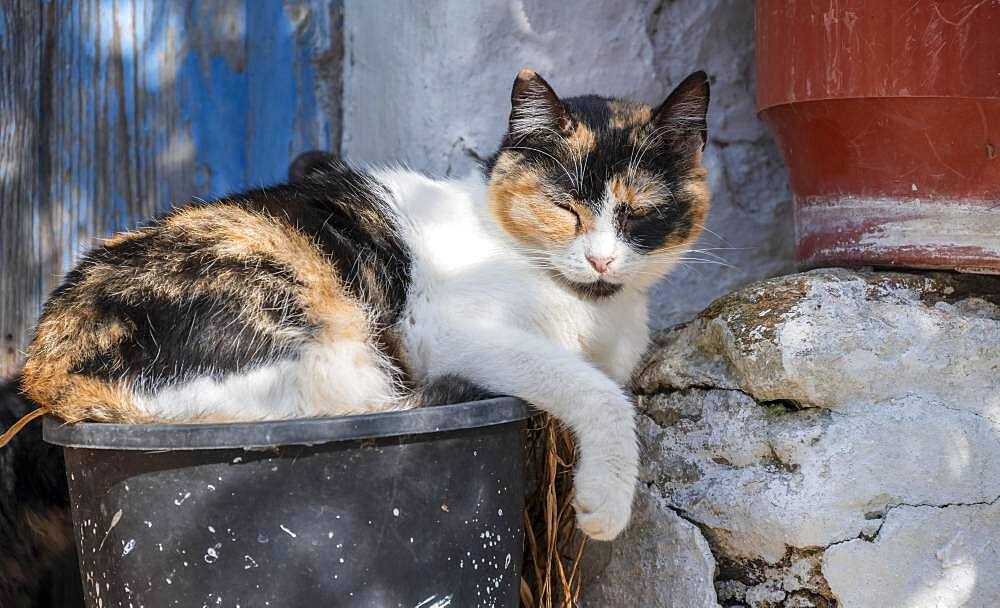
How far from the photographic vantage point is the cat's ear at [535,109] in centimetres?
204

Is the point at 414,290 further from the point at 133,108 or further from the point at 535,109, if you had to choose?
the point at 133,108

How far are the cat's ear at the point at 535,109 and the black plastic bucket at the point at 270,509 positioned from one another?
0.77 metres

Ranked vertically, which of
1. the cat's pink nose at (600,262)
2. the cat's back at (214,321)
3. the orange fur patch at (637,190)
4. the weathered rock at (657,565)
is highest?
the orange fur patch at (637,190)

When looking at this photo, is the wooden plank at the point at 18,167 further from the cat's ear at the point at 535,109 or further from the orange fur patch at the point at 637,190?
the orange fur patch at the point at 637,190

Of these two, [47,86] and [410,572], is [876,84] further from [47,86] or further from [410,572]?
[47,86]

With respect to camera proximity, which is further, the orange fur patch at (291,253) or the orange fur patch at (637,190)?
the orange fur patch at (637,190)

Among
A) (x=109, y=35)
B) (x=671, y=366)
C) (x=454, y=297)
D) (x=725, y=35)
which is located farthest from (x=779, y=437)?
(x=109, y=35)

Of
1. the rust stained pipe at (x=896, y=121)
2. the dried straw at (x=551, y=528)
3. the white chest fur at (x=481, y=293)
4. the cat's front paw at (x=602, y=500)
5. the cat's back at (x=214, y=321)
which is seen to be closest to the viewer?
the cat's back at (x=214, y=321)

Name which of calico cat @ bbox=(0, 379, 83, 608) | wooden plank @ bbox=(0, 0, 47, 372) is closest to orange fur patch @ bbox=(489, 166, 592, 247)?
calico cat @ bbox=(0, 379, 83, 608)

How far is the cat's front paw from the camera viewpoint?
68.2 inches

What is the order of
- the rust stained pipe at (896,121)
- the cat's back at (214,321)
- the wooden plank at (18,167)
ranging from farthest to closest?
the wooden plank at (18,167) → the rust stained pipe at (896,121) → the cat's back at (214,321)

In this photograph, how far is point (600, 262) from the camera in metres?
1.97

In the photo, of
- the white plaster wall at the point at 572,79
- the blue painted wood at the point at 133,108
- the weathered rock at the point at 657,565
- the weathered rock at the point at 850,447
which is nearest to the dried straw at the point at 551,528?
the weathered rock at the point at 657,565

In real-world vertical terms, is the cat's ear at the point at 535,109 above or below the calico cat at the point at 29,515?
above
